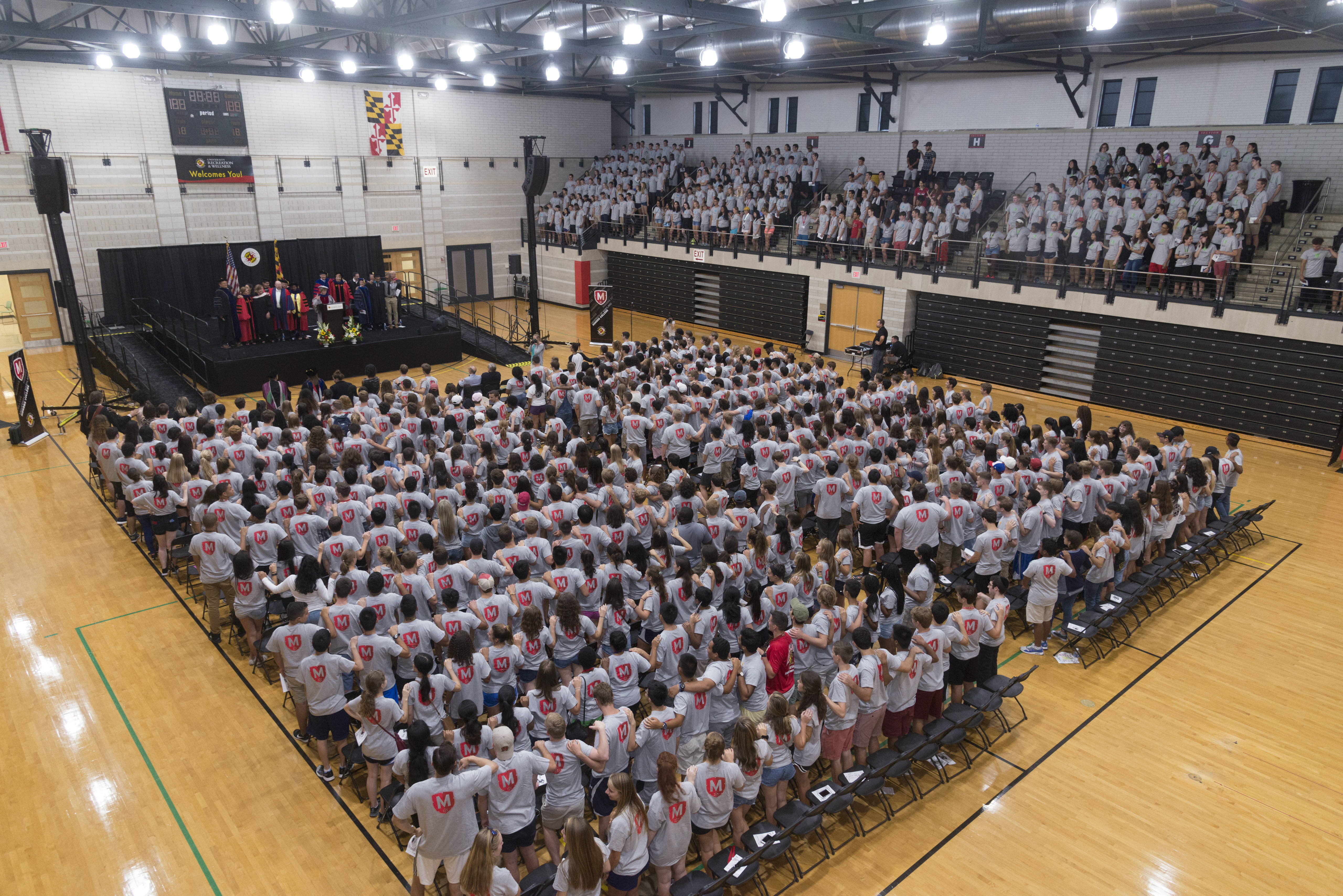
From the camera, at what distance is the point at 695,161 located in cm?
3128

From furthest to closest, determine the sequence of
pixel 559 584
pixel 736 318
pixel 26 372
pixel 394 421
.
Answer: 1. pixel 736 318
2. pixel 26 372
3. pixel 394 421
4. pixel 559 584

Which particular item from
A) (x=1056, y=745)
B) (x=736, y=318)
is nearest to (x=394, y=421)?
(x=1056, y=745)

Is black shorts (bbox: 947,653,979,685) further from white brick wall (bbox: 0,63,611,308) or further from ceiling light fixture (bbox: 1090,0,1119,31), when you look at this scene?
white brick wall (bbox: 0,63,611,308)

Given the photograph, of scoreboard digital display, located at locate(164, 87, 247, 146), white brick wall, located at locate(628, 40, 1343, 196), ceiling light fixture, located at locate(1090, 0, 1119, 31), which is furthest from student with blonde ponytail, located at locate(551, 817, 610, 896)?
scoreboard digital display, located at locate(164, 87, 247, 146)

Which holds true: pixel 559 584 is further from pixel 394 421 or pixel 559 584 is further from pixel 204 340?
pixel 204 340

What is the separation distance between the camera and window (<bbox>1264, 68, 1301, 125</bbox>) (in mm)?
17688

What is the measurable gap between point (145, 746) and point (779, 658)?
629 centimetres

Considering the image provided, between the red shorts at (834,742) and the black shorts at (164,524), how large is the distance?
9.19 meters

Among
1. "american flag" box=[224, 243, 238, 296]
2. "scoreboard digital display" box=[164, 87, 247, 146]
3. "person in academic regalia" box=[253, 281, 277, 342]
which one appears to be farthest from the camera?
"scoreboard digital display" box=[164, 87, 247, 146]

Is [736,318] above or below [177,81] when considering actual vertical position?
below

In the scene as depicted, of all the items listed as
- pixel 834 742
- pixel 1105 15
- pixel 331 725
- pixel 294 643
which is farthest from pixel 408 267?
pixel 834 742

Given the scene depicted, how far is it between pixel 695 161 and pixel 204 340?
18.9 meters

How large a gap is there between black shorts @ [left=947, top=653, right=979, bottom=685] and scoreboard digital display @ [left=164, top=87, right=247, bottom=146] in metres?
26.8

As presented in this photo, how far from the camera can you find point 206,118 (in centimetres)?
2475
